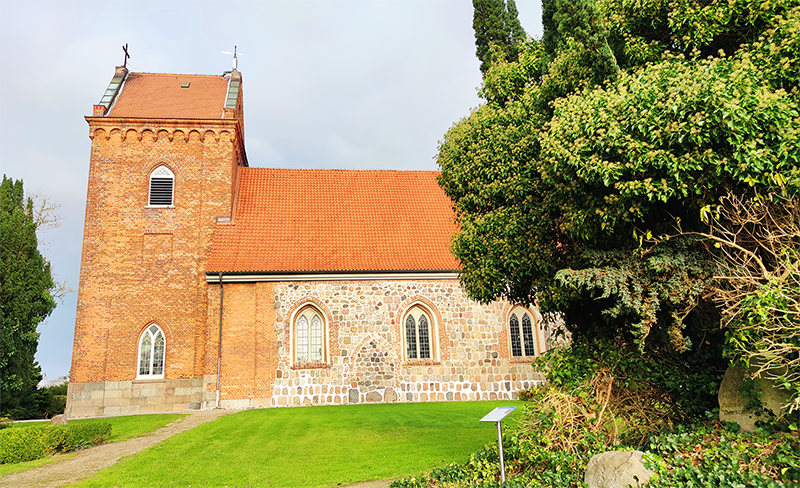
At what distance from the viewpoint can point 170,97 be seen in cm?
2025

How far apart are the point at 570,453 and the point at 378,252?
1222 cm

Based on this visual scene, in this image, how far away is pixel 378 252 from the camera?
18.2 m

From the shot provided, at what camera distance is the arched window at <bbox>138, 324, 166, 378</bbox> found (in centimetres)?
1684

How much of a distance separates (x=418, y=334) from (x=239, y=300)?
6.16 m

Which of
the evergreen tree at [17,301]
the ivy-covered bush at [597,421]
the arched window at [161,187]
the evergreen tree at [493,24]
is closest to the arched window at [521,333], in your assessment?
the evergreen tree at [493,24]

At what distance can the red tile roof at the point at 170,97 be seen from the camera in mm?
19219

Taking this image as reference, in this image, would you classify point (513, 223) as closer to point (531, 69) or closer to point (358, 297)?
point (531, 69)

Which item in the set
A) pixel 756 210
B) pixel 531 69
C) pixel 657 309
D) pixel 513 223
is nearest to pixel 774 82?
pixel 756 210

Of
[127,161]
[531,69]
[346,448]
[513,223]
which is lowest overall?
[346,448]

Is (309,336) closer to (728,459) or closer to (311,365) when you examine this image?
(311,365)

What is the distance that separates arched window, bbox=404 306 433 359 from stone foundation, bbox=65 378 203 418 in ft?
23.1

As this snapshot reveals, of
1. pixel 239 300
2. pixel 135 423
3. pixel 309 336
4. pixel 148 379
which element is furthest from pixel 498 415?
pixel 148 379

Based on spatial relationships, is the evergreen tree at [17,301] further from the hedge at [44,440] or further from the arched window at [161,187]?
the hedge at [44,440]

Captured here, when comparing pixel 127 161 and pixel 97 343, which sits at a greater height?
pixel 127 161
